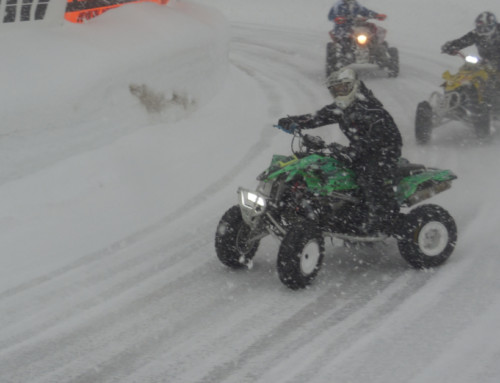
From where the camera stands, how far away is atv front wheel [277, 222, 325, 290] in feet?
21.1

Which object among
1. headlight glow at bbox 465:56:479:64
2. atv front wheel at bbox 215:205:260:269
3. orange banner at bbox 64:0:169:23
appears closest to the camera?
atv front wheel at bbox 215:205:260:269

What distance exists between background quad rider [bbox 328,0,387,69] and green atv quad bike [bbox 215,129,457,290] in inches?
350

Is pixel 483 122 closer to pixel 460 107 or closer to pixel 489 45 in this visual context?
pixel 460 107

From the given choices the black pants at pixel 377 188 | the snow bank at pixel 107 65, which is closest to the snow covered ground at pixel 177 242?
the snow bank at pixel 107 65

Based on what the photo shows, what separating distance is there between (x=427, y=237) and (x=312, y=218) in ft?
3.92

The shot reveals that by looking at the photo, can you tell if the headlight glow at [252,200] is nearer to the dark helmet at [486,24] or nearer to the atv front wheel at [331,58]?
the dark helmet at [486,24]

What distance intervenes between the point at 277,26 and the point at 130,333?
20.1m

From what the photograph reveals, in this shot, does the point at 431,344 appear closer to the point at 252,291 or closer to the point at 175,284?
the point at 252,291

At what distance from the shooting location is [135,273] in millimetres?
7270

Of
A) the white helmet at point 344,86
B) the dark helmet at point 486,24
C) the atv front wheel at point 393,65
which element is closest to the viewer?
the white helmet at point 344,86

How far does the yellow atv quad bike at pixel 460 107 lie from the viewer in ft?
37.8

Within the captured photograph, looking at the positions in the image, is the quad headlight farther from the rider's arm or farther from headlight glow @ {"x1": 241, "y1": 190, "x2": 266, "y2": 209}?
the rider's arm

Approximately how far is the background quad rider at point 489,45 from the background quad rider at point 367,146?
18.3ft

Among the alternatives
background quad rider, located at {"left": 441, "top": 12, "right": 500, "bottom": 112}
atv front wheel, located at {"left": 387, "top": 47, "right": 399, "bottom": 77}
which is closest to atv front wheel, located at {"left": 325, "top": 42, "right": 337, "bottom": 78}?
atv front wheel, located at {"left": 387, "top": 47, "right": 399, "bottom": 77}
